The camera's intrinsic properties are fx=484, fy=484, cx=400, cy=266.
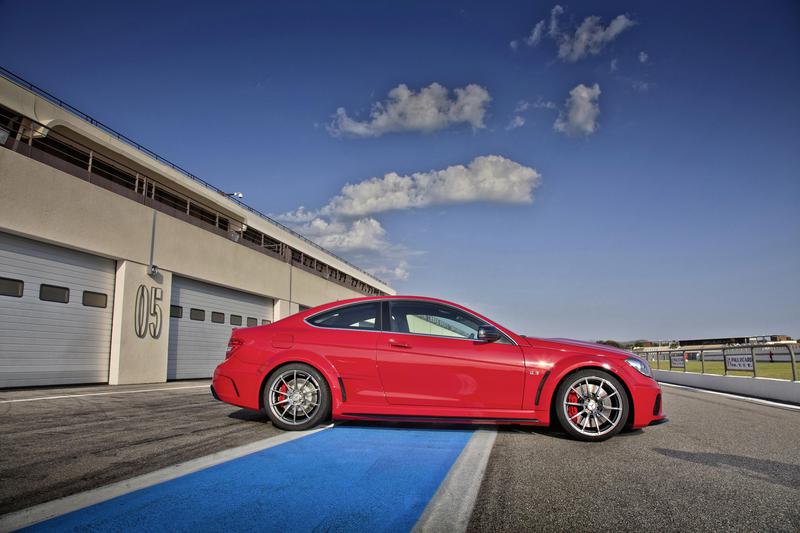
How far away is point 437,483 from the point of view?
302 cm

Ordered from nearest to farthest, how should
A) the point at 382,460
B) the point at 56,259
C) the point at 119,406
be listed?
the point at 382,460, the point at 119,406, the point at 56,259

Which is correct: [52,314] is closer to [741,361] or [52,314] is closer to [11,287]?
[11,287]

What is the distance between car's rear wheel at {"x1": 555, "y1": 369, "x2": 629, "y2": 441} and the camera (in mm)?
4613

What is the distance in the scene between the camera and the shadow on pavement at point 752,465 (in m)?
3.28

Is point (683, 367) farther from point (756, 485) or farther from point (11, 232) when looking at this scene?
point (11, 232)

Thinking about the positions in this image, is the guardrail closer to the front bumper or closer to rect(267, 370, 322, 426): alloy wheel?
the front bumper

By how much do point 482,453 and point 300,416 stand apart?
191 cm

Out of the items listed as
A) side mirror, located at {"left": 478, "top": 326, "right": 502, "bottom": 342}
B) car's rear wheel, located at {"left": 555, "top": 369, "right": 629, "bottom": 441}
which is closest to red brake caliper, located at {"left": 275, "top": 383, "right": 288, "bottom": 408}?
side mirror, located at {"left": 478, "top": 326, "right": 502, "bottom": 342}

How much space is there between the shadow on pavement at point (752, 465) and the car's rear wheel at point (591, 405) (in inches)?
19.6

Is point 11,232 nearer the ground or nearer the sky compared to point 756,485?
nearer the sky

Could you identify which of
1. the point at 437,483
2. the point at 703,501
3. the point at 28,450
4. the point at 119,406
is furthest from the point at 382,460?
the point at 119,406

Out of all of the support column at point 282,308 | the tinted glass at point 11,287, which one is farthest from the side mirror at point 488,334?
the support column at point 282,308

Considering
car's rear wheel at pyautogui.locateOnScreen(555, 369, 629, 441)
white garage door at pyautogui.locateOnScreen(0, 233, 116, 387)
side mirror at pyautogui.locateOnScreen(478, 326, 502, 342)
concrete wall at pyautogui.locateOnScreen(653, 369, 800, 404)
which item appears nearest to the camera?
car's rear wheel at pyautogui.locateOnScreen(555, 369, 629, 441)

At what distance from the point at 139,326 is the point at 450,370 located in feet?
39.1
